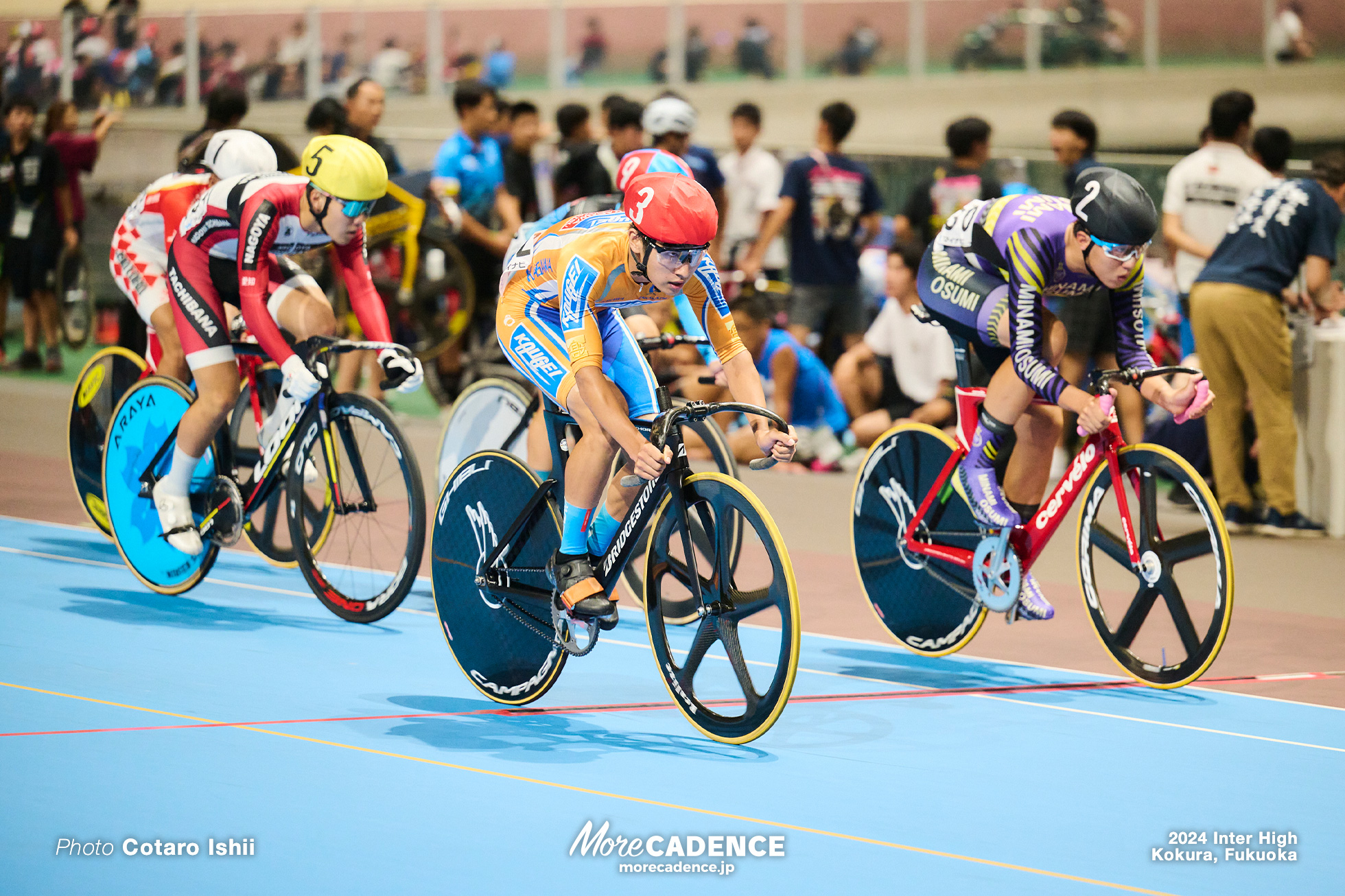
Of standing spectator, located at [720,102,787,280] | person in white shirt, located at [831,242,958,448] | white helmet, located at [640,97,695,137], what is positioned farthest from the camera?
standing spectator, located at [720,102,787,280]

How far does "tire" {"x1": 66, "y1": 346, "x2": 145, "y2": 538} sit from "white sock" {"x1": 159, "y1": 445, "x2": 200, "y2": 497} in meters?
0.93

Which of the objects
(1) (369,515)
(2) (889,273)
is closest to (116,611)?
(1) (369,515)

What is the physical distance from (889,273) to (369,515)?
4.38 metres

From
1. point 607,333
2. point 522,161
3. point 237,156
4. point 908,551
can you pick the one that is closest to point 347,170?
Result: point 237,156

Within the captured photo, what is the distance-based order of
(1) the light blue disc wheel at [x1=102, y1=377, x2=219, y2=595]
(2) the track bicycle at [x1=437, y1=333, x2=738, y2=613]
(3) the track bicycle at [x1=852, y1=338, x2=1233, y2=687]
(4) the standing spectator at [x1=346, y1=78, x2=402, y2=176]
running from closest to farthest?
(3) the track bicycle at [x1=852, y1=338, x2=1233, y2=687] < (1) the light blue disc wheel at [x1=102, y1=377, x2=219, y2=595] < (2) the track bicycle at [x1=437, y1=333, x2=738, y2=613] < (4) the standing spectator at [x1=346, y1=78, x2=402, y2=176]

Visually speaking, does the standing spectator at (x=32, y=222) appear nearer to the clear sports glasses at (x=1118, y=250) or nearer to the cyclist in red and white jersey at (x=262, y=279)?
the cyclist in red and white jersey at (x=262, y=279)

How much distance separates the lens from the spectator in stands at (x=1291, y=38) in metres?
18.6

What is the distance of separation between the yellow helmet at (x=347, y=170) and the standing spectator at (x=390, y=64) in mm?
13652

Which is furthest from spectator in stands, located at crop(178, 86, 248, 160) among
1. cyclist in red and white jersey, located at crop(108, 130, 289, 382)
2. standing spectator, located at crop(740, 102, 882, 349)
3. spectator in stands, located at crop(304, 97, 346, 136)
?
standing spectator, located at crop(740, 102, 882, 349)

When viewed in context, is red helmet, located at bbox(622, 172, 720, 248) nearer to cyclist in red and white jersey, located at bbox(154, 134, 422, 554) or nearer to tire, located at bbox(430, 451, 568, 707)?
tire, located at bbox(430, 451, 568, 707)

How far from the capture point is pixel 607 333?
17.6ft

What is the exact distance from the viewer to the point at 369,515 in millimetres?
→ 6465

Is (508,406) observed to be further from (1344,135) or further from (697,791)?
(1344,135)

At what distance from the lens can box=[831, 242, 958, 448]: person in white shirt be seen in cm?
990
